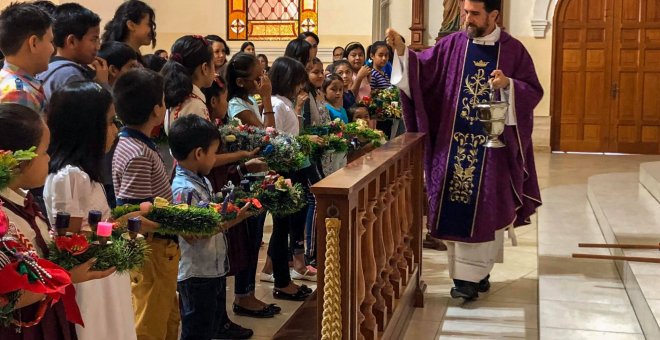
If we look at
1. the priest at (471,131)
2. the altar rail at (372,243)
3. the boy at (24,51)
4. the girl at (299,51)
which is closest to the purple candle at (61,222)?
the altar rail at (372,243)

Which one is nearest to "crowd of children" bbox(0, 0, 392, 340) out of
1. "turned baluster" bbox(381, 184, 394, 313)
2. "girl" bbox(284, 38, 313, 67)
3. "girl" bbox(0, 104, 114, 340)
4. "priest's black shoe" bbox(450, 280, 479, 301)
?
"girl" bbox(0, 104, 114, 340)

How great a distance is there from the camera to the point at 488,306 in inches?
192

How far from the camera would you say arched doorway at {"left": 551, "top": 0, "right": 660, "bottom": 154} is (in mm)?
13047

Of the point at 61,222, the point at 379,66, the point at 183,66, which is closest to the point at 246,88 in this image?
the point at 183,66

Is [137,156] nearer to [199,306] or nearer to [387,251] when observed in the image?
[199,306]

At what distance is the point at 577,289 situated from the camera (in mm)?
4922

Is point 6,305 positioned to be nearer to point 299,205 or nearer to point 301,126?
point 299,205

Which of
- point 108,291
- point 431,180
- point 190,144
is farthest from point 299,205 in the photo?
point 431,180

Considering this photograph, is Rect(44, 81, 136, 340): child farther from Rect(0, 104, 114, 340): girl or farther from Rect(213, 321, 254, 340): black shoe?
Rect(213, 321, 254, 340): black shoe

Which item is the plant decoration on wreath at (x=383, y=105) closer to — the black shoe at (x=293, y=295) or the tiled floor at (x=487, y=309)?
the tiled floor at (x=487, y=309)

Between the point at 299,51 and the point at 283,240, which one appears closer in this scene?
the point at 283,240

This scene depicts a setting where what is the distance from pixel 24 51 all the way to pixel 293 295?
2171mm

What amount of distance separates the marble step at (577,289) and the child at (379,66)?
1754mm

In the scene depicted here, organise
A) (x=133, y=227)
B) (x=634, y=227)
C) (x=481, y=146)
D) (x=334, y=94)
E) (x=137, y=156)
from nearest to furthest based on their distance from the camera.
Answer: (x=133, y=227)
(x=137, y=156)
(x=481, y=146)
(x=634, y=227)
(x=334, y=94)
